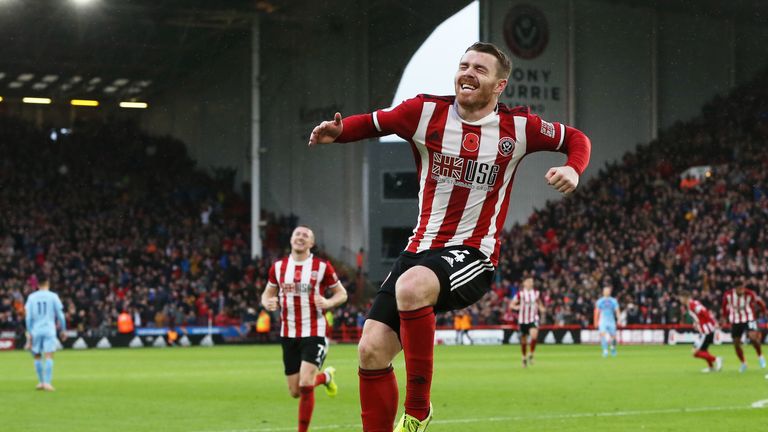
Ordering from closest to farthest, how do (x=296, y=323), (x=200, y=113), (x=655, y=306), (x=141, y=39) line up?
(x=296, y=323), (x=655, y=306), (x=141, y=39), (x=200, y=113)

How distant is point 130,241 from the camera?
170ft

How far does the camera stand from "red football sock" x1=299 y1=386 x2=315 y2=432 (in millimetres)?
12547

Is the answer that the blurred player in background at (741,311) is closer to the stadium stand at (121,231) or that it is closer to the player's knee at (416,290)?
the player's knee at (416,290)

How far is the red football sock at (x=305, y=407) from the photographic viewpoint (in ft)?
41.2

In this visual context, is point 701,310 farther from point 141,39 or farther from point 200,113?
point 200,113

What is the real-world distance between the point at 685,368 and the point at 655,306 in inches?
621

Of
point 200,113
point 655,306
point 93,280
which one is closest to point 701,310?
point 655,306

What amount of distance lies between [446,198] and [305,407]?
5.97 metres

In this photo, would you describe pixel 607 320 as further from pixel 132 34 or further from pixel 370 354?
pixel 370 354

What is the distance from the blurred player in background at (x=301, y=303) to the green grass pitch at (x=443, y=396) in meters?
0.78

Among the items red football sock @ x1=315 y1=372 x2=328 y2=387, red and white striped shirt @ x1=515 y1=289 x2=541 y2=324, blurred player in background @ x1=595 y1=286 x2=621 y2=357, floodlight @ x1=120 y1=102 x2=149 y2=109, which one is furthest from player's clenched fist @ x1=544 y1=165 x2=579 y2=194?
floodlight @ x1=120 y1=102 x2=149 y2=109

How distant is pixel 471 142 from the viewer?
7.32 metres

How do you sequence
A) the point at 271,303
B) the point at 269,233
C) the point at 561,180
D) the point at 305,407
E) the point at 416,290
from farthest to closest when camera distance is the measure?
the point at 269,233, the point at 271,303, the point at 305,407, the point at 416,290, the point at 561,180

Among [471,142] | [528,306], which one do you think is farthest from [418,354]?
[528,306]
